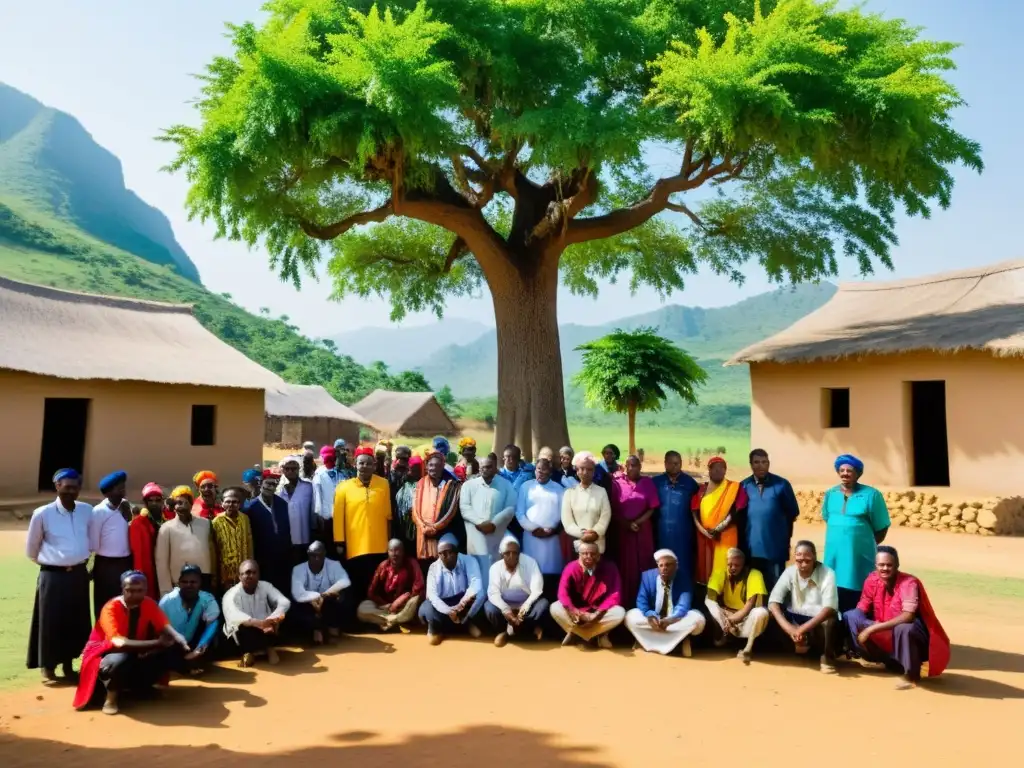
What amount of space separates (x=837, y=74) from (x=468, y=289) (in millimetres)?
9858

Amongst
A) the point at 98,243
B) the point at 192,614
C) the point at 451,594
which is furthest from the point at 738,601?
the point at 98,243


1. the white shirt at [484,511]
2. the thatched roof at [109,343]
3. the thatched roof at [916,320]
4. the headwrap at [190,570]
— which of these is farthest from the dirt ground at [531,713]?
the thatched roof at [109,343]

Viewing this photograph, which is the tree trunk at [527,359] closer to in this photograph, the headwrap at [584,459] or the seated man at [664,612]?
the headwrap at [584,459]

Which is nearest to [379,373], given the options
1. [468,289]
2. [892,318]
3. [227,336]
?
[227,336]

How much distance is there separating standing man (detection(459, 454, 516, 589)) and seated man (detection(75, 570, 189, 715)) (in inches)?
102

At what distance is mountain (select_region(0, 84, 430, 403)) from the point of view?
177 feet

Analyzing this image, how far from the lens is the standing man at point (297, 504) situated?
705cm

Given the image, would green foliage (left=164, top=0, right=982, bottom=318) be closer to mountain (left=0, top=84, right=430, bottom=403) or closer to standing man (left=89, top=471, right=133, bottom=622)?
standing man (left=89, top=471, right=133, bottom=622)

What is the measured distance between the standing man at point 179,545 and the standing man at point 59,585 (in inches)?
22.2

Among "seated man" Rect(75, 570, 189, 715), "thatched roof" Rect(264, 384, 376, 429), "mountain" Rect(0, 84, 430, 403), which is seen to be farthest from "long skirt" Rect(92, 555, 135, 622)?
"mountain" Rect(0, 84, 430, 403)

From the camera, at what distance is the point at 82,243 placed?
214ft

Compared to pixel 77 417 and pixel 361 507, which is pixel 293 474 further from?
pixel 77 417

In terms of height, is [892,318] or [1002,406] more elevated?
[892,318]

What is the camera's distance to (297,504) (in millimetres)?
7113
